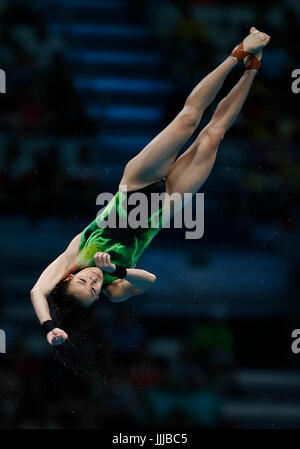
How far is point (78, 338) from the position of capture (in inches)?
226

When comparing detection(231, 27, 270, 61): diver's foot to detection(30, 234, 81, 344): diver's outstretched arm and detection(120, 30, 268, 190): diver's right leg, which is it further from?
detection(30, 234, 81, 344): diver's outstretched arm

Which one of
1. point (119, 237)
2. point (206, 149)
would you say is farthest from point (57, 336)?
point (206, 149)

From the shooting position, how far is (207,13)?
882 cm

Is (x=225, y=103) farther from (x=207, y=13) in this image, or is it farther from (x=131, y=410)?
(x=207, y=13)

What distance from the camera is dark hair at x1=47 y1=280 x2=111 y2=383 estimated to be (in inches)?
192

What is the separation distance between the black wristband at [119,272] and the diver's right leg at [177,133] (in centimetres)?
57

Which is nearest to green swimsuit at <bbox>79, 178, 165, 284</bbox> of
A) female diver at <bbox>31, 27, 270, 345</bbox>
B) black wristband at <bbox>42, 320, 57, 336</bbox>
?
female diver at <bbox>31, 27, 270, 345</bbox>

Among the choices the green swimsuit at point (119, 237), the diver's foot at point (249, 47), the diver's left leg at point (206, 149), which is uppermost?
the diver's foot at point (249, 47)

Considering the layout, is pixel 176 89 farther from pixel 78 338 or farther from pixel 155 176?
pixel 78 338

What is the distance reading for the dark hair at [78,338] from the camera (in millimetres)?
4879

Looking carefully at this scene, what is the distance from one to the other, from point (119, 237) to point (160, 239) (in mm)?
2185

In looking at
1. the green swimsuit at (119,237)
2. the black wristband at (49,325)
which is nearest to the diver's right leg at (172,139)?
the green swimsuit at (119,237)

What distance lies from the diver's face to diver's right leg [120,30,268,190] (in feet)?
2.20

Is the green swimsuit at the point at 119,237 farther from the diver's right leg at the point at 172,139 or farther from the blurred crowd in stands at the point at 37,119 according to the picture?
the blurred crowd in stands at the point at 37,119
